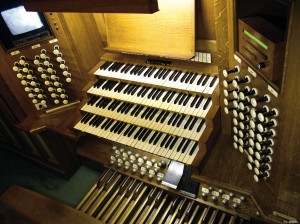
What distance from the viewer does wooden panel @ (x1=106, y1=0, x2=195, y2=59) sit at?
2.76 metres

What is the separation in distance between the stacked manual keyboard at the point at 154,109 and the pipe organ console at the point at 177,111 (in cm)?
1

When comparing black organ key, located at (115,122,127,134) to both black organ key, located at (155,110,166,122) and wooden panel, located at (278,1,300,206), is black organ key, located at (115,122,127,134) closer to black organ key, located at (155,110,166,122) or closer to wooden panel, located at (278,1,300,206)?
black organ key, located at (155,110,166,122)

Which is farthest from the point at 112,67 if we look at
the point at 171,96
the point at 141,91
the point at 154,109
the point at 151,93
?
the point at 171,96

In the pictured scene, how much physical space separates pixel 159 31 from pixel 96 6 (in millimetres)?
1117

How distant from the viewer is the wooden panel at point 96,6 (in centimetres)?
169

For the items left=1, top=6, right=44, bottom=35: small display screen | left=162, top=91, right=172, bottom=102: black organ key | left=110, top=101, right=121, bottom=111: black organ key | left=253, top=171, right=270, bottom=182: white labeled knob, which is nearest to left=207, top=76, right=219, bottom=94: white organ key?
left=162, top=91, right=172, bottom=102: black organ key

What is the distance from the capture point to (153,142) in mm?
2996

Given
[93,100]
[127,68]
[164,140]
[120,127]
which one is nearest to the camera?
[164,140]

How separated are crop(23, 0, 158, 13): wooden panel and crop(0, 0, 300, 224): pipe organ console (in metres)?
0.66

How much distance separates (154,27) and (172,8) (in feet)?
→ 0.86

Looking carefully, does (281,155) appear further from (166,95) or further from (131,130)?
A: (131,130)

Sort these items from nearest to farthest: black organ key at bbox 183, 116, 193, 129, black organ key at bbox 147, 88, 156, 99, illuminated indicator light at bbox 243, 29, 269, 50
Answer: illuminated indicator light at bbox 243, 29, 269, 50 → black organ key at bbox 183, 116, 193, 129 → black organ key at bbox 147, 88, 156, 99

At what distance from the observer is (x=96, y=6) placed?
189cm

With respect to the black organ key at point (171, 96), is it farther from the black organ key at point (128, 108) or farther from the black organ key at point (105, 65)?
the black organ key at point (105, 65)
